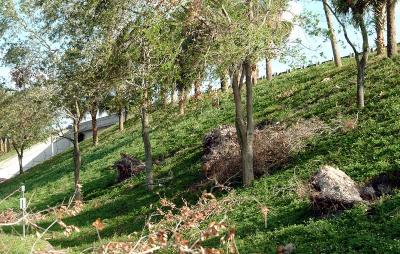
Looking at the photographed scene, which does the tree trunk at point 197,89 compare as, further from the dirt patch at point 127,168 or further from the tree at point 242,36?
the dirt patch at point 127,168

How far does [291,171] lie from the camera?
66.0ft

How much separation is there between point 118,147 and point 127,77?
17855 mm

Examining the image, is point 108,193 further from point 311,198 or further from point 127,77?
point 311,198

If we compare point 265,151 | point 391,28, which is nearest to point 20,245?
point 265,151

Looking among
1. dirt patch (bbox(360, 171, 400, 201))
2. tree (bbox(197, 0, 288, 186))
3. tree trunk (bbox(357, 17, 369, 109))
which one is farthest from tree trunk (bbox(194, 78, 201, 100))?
tree trunk (bbox(357, 17, 369, 109))

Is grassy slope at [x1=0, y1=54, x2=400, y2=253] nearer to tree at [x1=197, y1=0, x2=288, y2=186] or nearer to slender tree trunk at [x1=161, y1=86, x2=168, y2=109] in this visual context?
slender tree trunk at [x1=161, y1=86, x2=168, y2=109]

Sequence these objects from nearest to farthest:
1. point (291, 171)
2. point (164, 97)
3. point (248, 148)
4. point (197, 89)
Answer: point (291, 171), point (197, 89), point (248, 148), point (164, 97)

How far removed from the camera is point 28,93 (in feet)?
104

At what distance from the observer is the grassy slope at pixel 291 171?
14049 millimetres

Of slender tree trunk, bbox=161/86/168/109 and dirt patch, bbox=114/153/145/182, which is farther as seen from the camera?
dirt patch, bbox=114/153/145/182

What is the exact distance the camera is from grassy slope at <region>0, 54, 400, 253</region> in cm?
1405

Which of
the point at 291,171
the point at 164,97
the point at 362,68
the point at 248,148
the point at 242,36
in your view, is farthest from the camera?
the point at 362,68

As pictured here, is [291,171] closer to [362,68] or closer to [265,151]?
[265,151]

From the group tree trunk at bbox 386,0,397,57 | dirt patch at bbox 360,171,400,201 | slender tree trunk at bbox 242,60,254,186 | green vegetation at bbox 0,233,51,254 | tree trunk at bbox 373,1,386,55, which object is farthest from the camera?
tree trunk at bbox 386,0,397,57
